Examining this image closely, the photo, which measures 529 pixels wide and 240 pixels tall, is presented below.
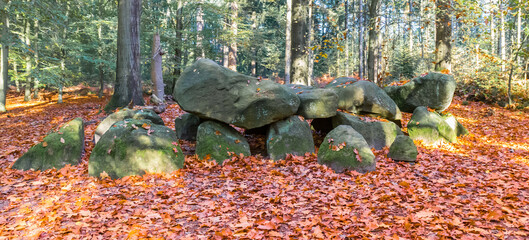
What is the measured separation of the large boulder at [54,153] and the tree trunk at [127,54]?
3833 mm

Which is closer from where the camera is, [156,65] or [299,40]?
[299,40]

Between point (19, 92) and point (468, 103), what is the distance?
109 feet

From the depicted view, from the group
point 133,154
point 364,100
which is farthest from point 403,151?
point 133,154

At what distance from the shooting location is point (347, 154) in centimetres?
566

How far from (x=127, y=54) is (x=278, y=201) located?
776 cm

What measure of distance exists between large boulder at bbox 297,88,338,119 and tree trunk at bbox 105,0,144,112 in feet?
19.4

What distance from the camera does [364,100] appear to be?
7.85 m

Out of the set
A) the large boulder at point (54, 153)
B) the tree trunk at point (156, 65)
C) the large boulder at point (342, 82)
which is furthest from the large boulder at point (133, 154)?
the tree trunk at point (156, 65)

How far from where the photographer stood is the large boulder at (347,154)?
5551mm

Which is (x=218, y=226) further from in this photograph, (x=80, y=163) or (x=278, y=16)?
(x=278, y=16)

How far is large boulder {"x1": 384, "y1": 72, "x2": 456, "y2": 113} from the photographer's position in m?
8.46

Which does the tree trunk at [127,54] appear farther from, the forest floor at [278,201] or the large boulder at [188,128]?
the forest floor at [278,201]

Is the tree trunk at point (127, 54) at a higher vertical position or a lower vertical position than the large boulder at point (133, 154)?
higher

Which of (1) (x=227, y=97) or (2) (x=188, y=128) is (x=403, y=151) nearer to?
(1) (x=227, y=97)
